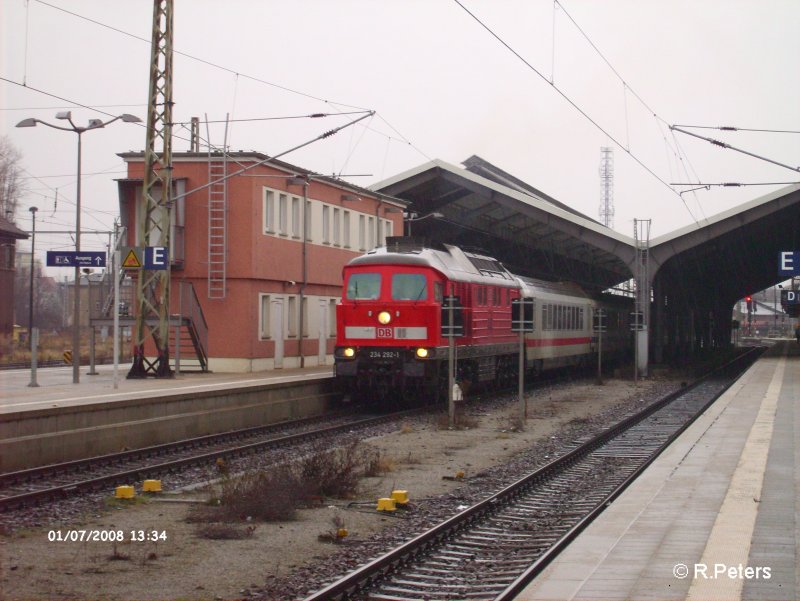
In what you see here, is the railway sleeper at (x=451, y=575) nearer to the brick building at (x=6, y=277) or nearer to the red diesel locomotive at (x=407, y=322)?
the red diesel locomotive at (x=407, y=322)

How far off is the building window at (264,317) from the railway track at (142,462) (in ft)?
38.9

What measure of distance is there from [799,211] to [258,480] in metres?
37.1

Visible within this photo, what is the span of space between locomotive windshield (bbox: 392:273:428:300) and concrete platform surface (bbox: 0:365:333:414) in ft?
11.2

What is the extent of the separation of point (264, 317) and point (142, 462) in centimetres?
1878

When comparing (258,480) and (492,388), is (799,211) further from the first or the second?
(258,480)

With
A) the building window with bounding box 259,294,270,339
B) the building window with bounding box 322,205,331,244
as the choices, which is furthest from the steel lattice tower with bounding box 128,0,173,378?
the building window with bounding box 322,205,331,244

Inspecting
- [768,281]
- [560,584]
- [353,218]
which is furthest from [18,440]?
[768,281]

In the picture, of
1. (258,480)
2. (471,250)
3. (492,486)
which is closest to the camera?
(258,480)

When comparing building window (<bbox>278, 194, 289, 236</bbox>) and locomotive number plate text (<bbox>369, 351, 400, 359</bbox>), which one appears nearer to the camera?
locomotive number plate text (<bbox>369, 351, 400, 359</bbox>)

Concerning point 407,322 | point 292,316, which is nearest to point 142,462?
point 407,322

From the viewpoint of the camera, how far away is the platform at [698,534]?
26.8 feet

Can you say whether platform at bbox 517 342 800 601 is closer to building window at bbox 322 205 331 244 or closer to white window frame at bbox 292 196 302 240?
white window frame at bbox 292 196 302 240

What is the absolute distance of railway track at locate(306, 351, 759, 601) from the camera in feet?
29.4

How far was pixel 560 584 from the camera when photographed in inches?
332
